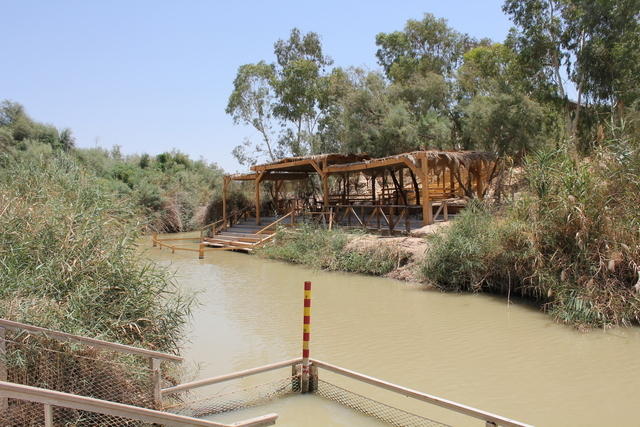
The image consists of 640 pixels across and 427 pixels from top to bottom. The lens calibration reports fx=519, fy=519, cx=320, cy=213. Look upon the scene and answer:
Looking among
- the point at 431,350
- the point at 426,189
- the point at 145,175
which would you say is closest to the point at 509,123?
the point at 426,189

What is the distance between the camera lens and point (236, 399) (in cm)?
579

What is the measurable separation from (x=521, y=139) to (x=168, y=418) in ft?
59.2

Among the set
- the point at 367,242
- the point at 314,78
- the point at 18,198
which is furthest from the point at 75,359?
the point at 314,78

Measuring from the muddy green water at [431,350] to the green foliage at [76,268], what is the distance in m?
0.80

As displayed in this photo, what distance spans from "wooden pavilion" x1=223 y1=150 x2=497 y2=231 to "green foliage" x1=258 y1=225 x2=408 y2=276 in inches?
77.7

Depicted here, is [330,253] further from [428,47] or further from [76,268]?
[428,47]

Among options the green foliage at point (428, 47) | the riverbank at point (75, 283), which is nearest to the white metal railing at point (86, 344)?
the riverbank at point (75, 283)

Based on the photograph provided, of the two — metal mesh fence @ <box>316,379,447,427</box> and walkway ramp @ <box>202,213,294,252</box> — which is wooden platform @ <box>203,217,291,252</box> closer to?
walkway ramp @ <box>202,213,294,252</box>

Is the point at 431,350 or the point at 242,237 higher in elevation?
the point at 242,237

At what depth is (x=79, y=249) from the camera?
5508 mm

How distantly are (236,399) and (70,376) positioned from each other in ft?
6.32

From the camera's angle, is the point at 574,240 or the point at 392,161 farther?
the point at 392,161

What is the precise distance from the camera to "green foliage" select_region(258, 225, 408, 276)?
542 inches

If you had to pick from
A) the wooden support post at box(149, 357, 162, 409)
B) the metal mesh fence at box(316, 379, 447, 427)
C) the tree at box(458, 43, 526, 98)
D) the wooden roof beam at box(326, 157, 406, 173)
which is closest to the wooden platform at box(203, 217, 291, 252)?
→ the wooden roof beam at box(326, 157, 406, 173)
